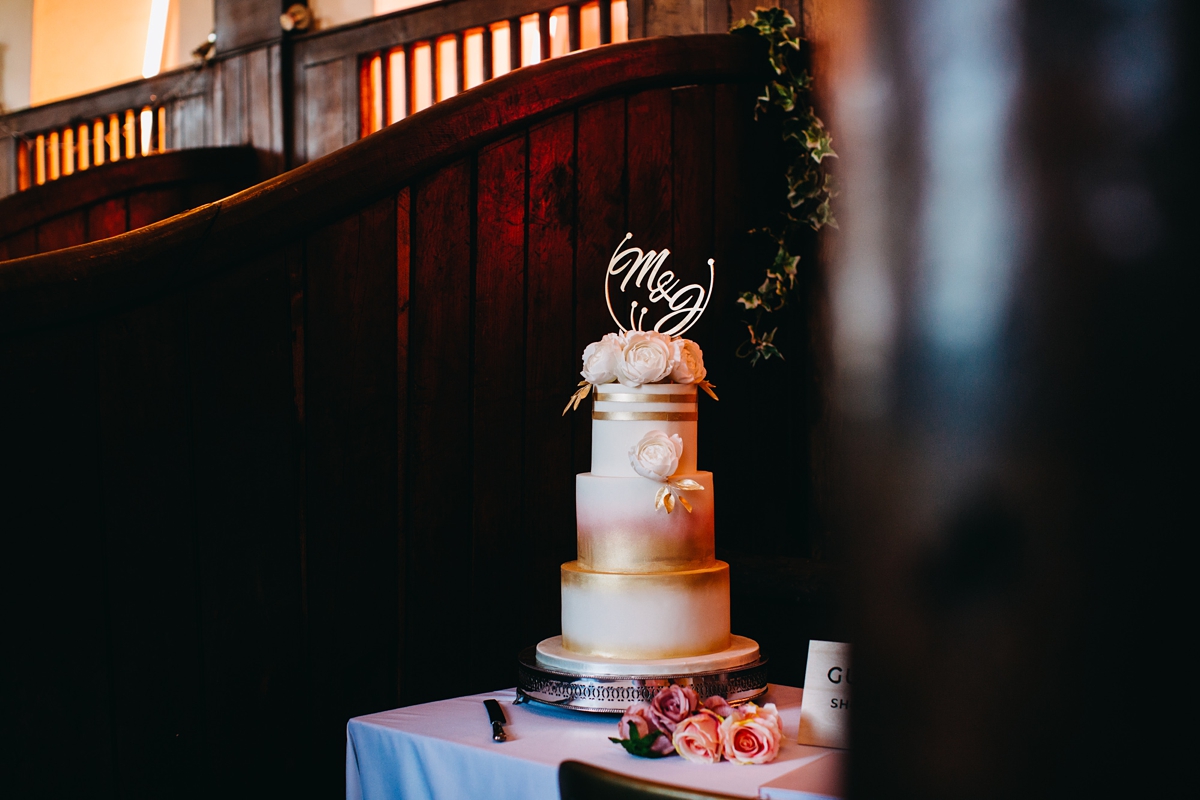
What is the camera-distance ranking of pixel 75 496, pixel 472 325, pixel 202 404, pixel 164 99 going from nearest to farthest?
1. pixel 75 496
2. pixel 202 404
3. pixel 472 325
4. pixel 164 99

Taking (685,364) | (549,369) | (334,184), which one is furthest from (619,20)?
(685,364)

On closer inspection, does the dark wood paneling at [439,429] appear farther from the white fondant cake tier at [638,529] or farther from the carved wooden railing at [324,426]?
the white fondant cake tier at [638,529]

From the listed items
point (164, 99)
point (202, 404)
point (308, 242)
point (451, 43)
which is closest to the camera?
point (202, 404)

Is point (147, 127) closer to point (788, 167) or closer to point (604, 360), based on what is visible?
point (788, 167)

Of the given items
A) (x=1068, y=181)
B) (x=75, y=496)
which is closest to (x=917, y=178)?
(x=1068, y=181)

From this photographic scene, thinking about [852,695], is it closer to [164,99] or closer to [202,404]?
[202,404]

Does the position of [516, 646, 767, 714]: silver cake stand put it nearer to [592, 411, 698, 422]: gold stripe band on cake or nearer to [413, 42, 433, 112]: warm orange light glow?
[592, 411, 698, 422]: gold stripe band on cake

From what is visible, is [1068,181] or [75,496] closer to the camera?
[1068,181]

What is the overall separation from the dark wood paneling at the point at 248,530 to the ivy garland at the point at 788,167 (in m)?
1.50

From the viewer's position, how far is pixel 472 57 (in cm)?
448

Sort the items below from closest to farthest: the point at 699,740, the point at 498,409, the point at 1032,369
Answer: the point at 1032,369 < the point at 699,740 < the point at 498,409

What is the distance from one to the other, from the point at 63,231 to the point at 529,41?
2.24 meters

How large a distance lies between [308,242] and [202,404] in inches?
17.5

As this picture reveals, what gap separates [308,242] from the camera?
7.33ft
